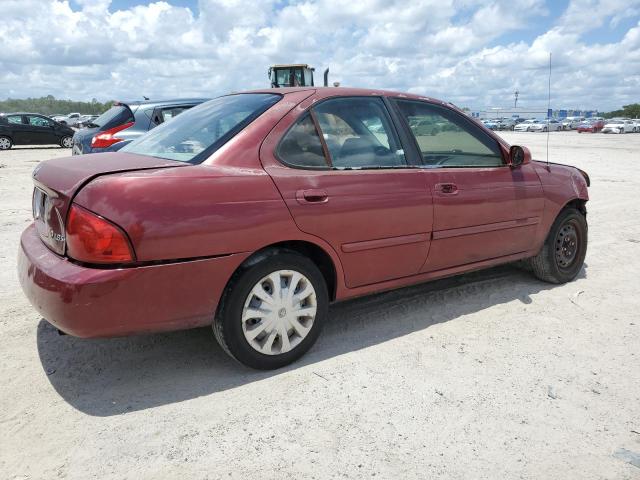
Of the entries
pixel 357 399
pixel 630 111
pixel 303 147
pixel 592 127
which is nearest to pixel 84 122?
pixel 303 147

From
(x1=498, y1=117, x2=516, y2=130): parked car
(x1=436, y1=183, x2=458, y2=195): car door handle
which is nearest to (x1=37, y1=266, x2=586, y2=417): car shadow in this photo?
(x1=436, y1=183, x2=458, y2=195): car door handle

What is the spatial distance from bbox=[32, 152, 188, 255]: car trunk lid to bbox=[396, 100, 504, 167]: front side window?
1.75 meters

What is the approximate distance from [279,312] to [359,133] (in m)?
1.31

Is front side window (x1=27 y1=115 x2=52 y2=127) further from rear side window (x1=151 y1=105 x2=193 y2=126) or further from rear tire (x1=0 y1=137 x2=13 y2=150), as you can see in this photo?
rear side window (x1=151 y1=105 x2=193 y2=126)

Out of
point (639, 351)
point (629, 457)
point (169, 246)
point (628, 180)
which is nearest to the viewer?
point (629, 457)

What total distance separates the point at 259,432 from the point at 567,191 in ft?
11.6

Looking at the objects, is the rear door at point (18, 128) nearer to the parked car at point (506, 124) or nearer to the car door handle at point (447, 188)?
the car door handle at point (447, 188)

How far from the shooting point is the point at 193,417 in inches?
108

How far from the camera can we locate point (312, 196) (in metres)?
3.19

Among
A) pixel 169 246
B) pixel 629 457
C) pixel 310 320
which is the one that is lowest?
pixel 629 457

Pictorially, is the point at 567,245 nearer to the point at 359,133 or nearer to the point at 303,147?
the point at 359,133

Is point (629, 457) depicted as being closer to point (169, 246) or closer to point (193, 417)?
point (193, 417)

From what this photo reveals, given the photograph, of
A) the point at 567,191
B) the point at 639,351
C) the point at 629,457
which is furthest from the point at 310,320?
the point at 567,191

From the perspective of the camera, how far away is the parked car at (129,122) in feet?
27.4
